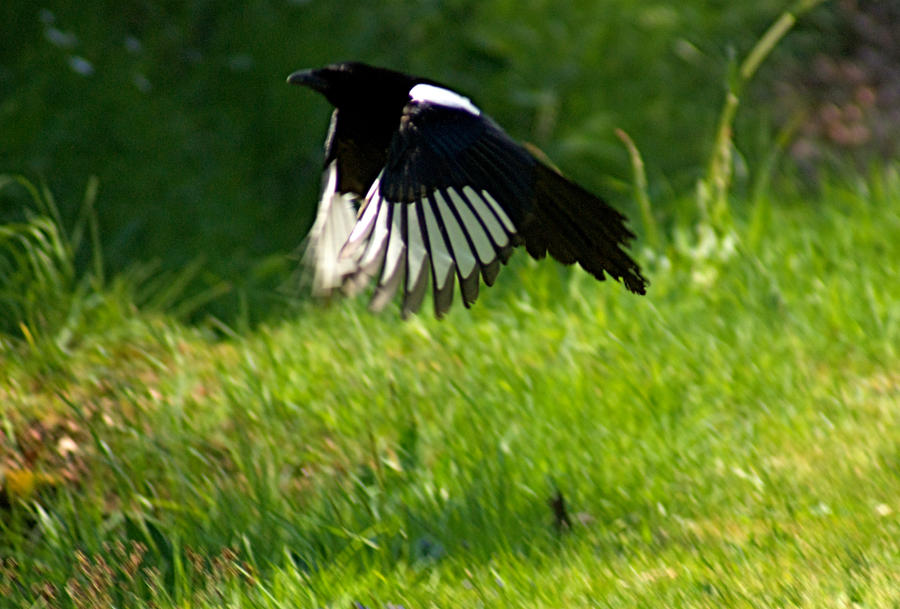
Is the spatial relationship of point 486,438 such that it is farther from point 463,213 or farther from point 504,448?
point 463,213

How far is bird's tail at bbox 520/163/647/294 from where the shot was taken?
111 inches

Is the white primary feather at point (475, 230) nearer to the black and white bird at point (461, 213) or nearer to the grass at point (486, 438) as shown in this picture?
the black and white bird at point (461, 213)

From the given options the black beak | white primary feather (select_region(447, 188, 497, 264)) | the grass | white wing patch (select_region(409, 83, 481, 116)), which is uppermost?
white wing patch (select_region(409, 83, 481, 116))

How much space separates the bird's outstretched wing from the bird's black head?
1.19ft

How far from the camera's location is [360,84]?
330 cm

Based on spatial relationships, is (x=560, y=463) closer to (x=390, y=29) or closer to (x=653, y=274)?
(x=653, y=274)

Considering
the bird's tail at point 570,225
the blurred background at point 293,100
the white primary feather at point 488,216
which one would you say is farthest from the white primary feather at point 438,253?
the blurred background at point 293,100

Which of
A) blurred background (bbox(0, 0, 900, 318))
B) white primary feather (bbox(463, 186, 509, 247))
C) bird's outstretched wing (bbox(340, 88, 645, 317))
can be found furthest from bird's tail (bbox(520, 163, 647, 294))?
blurred background (bbox(0, 0, 900, 318))

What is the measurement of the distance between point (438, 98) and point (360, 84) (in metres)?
0.47

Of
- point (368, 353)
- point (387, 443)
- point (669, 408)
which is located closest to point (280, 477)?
point (387, 443)

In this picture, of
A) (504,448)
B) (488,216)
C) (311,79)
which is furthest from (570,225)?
(311,79)

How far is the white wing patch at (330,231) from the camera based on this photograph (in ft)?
11.4

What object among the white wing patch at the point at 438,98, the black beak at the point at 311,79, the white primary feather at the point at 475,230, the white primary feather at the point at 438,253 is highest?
the white wing patch at the point at 438,98

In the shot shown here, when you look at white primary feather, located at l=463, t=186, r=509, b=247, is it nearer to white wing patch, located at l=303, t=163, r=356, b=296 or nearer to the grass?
the grass
